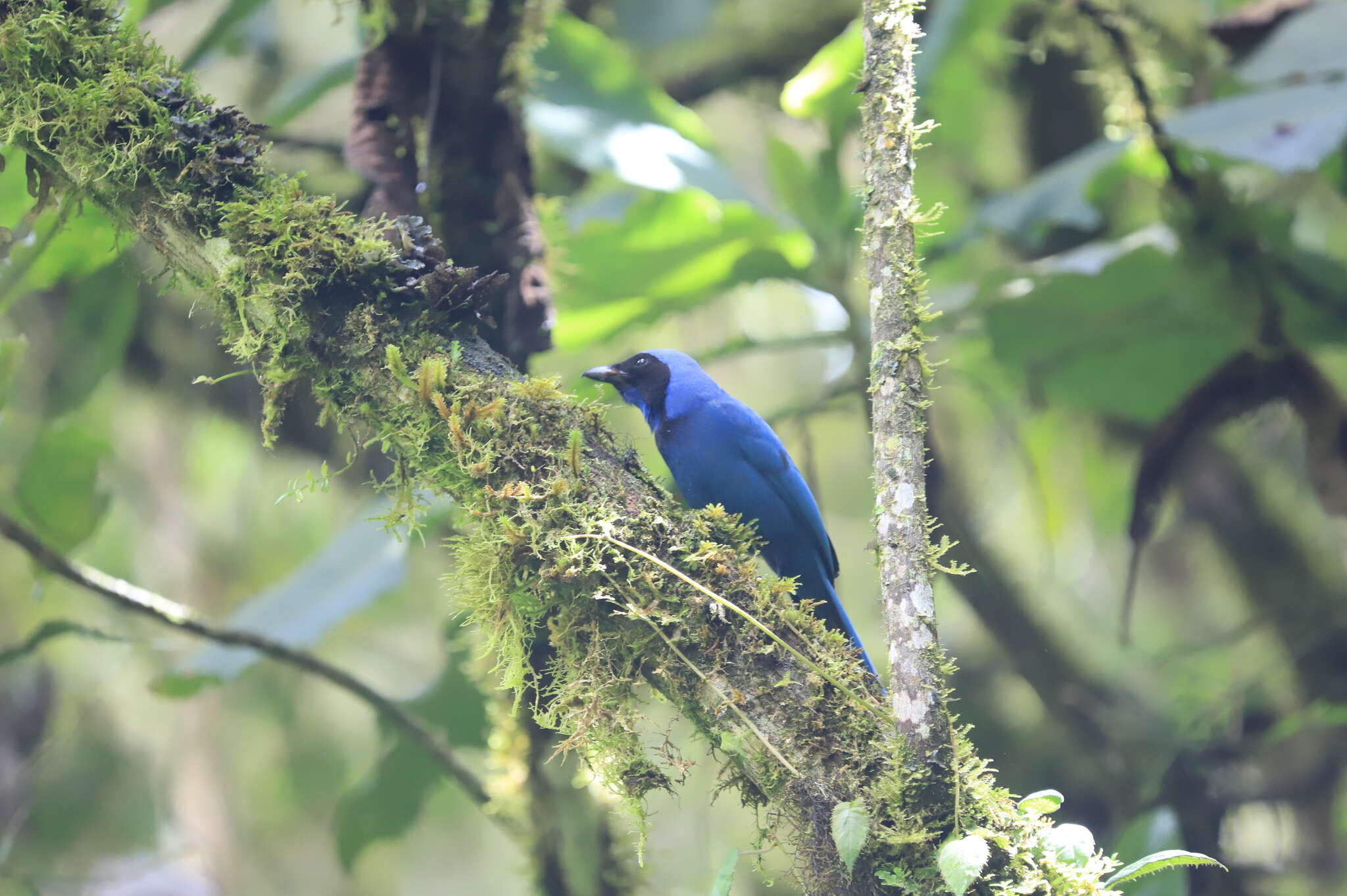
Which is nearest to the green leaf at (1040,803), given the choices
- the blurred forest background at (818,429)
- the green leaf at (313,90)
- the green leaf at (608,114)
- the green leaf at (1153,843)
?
the blurred forest background at (818,429)

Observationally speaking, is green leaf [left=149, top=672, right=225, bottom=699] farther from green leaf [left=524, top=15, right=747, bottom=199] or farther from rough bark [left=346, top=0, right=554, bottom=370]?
green leaf [left=524, top=15, right=747, bottom=199]

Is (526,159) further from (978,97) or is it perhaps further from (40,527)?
(978,97)

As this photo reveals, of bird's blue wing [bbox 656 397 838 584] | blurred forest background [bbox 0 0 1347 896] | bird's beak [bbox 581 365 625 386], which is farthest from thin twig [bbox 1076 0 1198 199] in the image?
bird's beak [bbox 581 365 625 386]

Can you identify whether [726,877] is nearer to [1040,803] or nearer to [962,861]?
[962,861]

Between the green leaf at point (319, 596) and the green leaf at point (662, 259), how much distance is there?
1.12 m

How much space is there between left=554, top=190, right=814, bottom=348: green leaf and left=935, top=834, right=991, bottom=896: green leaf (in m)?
2.50

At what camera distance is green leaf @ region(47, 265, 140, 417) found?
11.5 ft

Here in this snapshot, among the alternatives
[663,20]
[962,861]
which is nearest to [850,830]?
[962,861]

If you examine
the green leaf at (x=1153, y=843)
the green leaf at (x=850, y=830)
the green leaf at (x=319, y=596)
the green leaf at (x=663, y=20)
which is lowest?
the green leaf at (x=1153, y=843)

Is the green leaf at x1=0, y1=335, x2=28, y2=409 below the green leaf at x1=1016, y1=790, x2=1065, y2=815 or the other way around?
the other way around

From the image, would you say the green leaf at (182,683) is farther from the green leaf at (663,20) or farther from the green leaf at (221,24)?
the green leaf at (663,20)

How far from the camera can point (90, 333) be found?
3580 millimetres

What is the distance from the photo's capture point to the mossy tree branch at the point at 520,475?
1753 mm

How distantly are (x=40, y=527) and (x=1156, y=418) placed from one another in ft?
15.2
